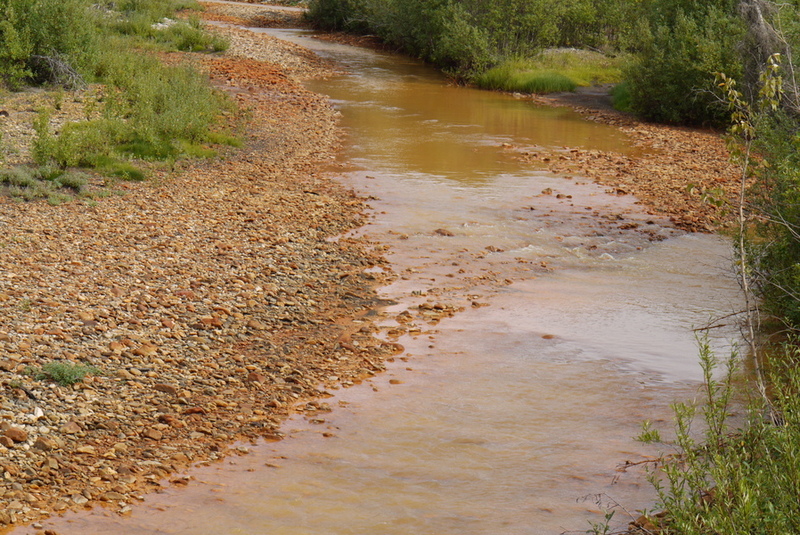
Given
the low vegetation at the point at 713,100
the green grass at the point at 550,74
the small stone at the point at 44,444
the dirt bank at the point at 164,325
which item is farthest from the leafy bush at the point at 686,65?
the small stone at the point at 44,444

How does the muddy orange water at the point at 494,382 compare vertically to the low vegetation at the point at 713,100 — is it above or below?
below

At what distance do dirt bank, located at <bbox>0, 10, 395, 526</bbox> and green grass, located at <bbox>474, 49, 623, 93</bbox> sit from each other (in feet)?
44.5

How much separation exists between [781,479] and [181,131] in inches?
486

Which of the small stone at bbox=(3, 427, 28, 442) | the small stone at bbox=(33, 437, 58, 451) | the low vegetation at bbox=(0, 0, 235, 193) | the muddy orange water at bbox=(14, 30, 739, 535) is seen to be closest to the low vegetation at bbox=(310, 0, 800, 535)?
the muddy orange water at bbox=(14, 30, 739, 535)

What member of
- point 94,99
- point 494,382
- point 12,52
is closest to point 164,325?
point 494,382

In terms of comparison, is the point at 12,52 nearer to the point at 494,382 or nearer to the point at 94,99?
the point at 94,99

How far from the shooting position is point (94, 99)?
15336 millimetres

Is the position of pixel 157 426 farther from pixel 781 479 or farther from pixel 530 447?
pixel 781 479

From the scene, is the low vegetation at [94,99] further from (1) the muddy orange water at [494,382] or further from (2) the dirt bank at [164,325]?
(1) the muddy orange water at [494,382]

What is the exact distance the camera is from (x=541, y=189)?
14102 millimetres

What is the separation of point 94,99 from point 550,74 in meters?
14.6

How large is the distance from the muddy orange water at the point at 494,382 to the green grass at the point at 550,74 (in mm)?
10834

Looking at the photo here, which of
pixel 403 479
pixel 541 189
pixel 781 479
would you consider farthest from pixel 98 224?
pixel 781 479

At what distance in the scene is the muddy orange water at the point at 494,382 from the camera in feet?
16.8
